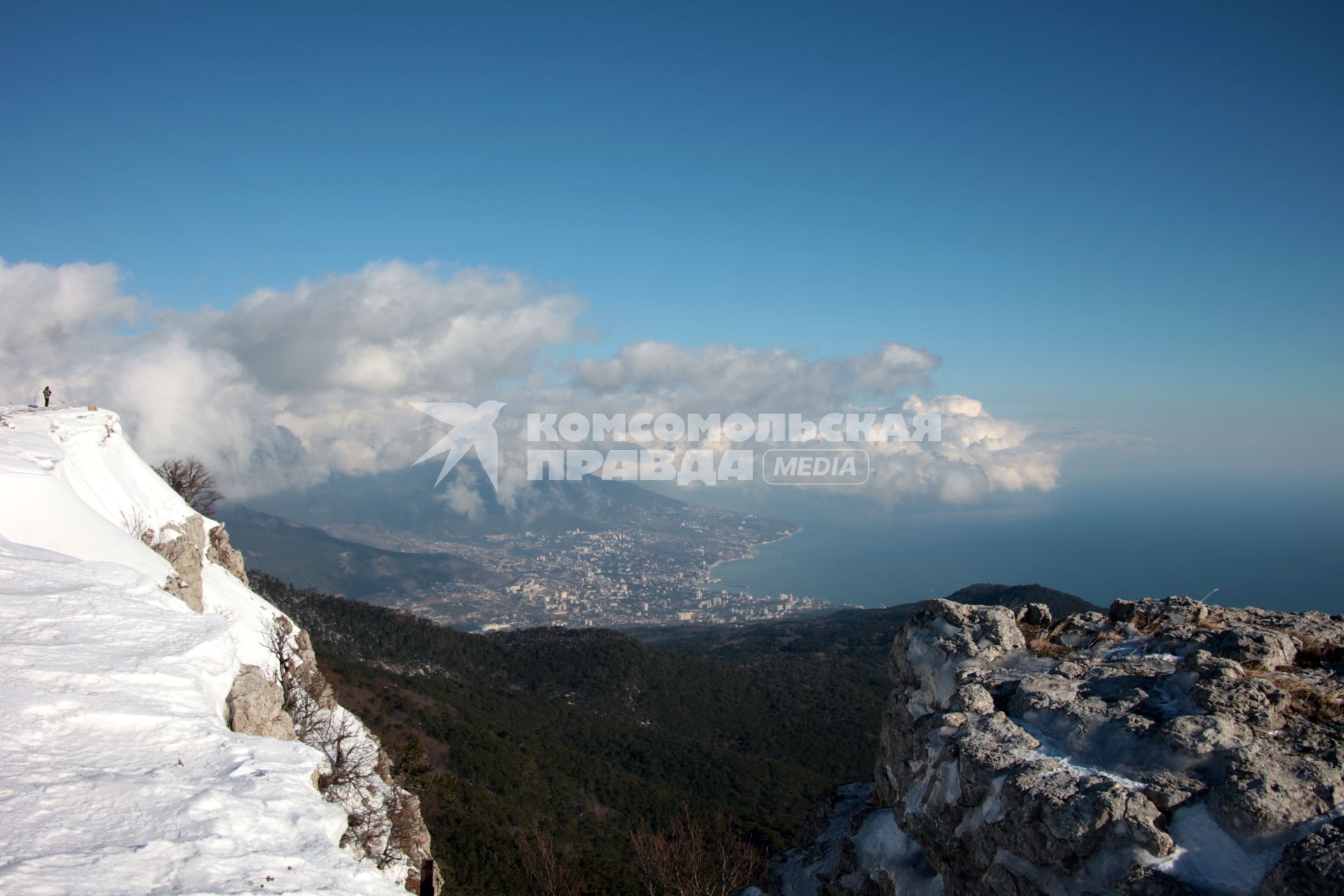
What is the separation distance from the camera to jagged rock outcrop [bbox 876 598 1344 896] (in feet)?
19.6

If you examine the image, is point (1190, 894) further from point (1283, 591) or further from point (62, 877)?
point (1283, 591)

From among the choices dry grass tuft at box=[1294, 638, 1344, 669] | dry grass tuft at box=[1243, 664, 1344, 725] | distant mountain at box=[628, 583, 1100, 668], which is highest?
dry grass tuft at box=[1294, 638, 1344, 669]

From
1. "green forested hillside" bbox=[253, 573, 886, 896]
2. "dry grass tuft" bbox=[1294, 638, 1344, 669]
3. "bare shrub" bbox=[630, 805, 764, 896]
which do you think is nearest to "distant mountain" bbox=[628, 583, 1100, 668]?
"green forested hillside" bbox=[253, 573, 886, 896]

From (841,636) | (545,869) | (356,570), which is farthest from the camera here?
(356,570)

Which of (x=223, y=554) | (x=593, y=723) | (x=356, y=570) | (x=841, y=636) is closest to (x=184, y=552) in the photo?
(x=223, y=554)

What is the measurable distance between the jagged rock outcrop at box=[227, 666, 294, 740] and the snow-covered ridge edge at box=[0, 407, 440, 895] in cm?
5

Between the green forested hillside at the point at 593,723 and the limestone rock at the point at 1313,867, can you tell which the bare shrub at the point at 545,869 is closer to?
the green forested hillside at the point at 593,723

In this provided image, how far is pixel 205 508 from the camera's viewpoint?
37.0m

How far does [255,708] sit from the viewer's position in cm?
1194

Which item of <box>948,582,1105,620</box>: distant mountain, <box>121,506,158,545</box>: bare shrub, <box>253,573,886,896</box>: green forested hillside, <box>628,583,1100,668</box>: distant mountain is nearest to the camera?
<box>121,506,158,545</box>: bare shrub

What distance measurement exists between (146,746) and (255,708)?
3.42m

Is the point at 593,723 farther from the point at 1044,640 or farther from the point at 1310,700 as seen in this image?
the point at 1310,700

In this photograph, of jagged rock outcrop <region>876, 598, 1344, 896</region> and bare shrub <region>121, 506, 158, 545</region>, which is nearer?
jagged rock outcrop <region>876, 598, 1344, 896</region>

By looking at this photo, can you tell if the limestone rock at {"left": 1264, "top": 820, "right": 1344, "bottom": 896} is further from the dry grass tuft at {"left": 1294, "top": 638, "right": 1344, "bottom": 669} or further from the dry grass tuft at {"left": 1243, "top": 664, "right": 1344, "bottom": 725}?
the dry grass tuft at {"left": 1294, "top": 638, "right": 1344, "bottom": 669}
